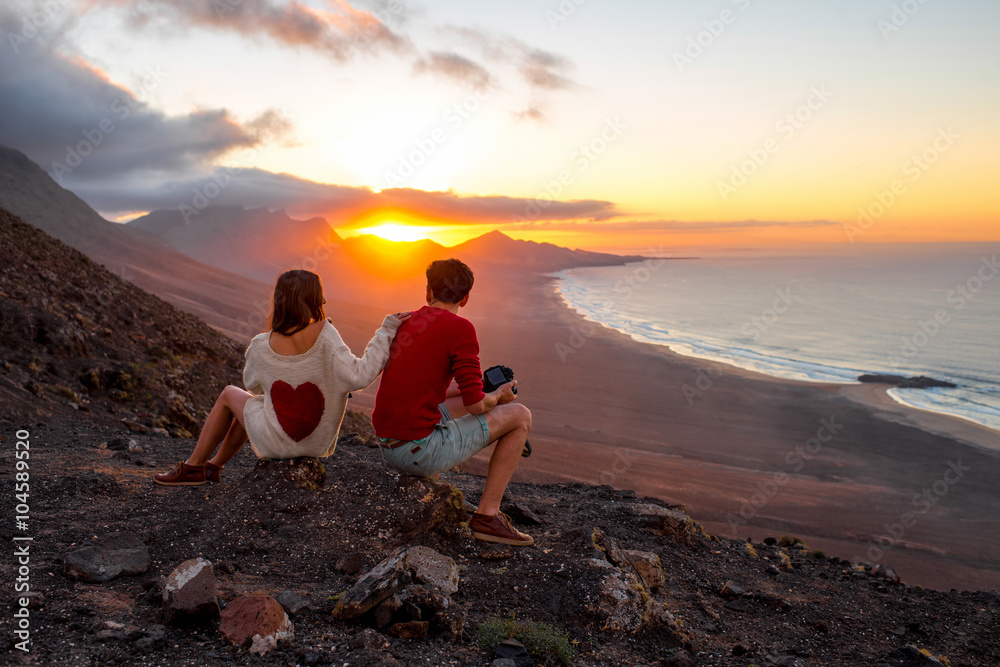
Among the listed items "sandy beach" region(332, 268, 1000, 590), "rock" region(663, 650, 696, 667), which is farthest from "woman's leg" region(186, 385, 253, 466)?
"sandy beach" region(332, 268, 1000, 590)

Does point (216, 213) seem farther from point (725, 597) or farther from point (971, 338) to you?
point (725, 597)

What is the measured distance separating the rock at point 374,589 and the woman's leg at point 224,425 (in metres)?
1.67

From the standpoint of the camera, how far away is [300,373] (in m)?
3.99

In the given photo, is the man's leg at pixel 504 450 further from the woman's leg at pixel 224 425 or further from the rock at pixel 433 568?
the woman's leg at pixel 224 425

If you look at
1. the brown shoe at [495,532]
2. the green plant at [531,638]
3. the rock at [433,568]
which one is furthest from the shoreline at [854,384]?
the rock at [433,568]

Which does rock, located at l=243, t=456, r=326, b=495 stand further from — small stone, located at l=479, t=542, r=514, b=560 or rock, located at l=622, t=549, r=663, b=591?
rock, located at l=622, t=549, r=663, b=591

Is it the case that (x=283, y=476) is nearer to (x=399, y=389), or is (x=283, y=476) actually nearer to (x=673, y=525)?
(x=399, y=389)

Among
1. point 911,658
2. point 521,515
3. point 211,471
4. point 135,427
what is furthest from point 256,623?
point 135,427

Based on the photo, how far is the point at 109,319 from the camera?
32.4 feet

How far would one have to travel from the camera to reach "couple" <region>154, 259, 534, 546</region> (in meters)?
3.83

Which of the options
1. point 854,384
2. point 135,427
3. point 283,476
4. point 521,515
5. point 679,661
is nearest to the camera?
point 679,661

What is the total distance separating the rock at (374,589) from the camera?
307cm

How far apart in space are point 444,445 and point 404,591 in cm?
103

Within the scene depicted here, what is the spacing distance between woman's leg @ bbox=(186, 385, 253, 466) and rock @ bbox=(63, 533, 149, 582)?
97 cm
